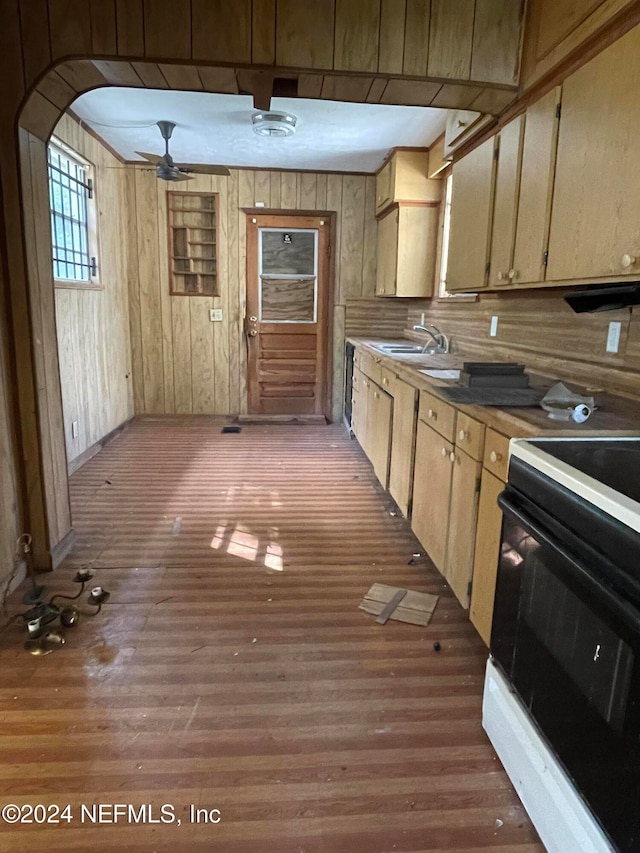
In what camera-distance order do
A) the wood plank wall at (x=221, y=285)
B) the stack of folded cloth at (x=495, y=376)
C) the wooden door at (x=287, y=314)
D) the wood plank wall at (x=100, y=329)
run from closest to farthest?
the stack of folded cloth at (x=495, y=376), the wood plank wall at (x=100, y=329), the wood plank wall at (x=221, y=285), the wooden door at (x=287, y=314)

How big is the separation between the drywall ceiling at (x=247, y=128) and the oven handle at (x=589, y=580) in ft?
10.6

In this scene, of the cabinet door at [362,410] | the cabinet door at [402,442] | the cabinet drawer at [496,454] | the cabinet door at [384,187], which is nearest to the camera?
the cabinet drawer at [496,454]

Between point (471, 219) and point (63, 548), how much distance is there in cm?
276

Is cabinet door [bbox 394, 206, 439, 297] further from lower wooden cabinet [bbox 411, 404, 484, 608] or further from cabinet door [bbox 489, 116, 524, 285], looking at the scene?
lower wooden cabinet [bbox 411, 404, 484, 608]

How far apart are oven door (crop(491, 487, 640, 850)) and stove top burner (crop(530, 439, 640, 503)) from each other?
0.15 metres

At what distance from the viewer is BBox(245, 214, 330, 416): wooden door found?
229 inches

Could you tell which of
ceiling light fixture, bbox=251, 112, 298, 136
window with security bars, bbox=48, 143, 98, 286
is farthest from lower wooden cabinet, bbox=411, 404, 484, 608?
window with security bars, bbox=48, 143, 98, 286

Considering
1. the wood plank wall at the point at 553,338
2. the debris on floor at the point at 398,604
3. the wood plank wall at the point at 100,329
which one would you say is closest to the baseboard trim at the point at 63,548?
the wood plank wall at the point at 100,329

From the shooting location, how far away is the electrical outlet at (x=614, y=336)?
218 centimetres

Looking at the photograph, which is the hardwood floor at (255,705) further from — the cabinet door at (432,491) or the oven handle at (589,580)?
the oven handle at (589,580)

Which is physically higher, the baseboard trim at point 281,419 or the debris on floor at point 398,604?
the baseboard trim at point 281,419

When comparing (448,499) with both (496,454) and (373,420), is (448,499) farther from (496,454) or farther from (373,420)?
(373,420)

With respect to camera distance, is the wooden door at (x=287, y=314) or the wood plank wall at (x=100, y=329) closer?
the wood plank wall at (x=100, y=329)

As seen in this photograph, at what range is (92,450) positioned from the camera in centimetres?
464
